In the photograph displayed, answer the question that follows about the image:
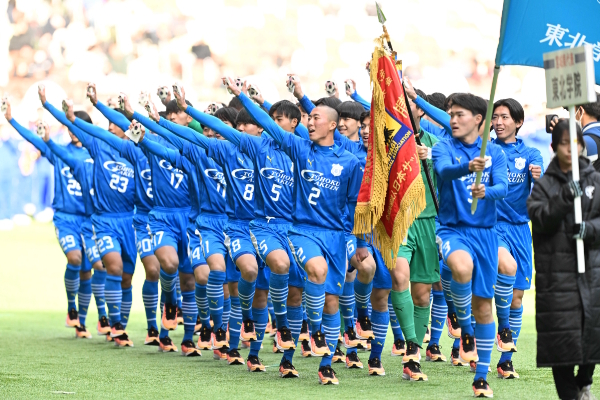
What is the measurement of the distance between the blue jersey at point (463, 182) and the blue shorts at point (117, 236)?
463 centimetres

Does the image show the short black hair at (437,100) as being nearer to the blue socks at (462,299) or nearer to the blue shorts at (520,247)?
the blue shorts at (520,247)

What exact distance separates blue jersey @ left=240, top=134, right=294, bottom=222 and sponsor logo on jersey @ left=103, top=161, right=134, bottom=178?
113 inches

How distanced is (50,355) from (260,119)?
3526 mm

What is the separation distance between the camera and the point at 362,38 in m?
34.2

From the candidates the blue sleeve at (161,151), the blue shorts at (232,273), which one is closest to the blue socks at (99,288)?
the blue sleeve at (161,151)

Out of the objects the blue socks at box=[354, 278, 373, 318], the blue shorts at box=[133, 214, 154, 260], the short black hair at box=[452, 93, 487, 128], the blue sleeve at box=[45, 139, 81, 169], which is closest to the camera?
the short black hair at box=[452, 93, 487, 128]

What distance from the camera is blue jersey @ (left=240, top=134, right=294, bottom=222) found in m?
8.98

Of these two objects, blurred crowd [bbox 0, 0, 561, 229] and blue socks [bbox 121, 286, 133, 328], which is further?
blurred crowd [bbox 0, 0, 561, 229]

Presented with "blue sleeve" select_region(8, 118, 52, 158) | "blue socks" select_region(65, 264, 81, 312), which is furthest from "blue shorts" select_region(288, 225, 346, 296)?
"blue sleeve" select_region(8, 118, 52, 158)

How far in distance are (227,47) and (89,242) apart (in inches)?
875

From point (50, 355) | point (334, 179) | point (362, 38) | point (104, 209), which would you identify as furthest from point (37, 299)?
point (362, 38)

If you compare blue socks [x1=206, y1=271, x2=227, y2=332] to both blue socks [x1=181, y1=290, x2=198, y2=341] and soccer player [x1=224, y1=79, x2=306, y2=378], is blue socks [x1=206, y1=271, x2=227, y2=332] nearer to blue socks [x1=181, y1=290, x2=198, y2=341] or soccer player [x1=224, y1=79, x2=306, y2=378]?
blue socks [x1=181, y1=290, x2=198, y2=341]

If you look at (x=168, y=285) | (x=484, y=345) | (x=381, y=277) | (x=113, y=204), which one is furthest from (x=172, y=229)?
(x=484, y=345)

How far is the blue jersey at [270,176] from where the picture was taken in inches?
354
